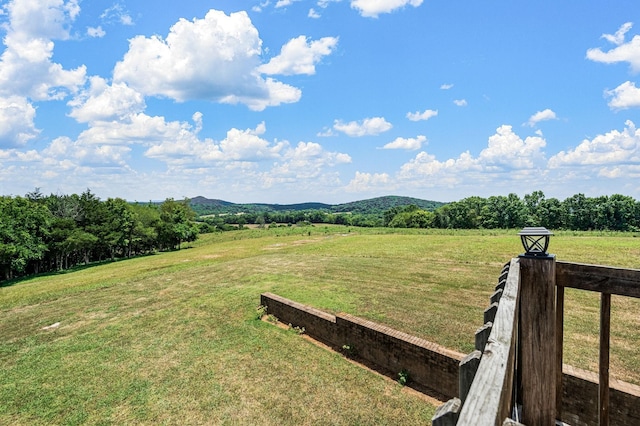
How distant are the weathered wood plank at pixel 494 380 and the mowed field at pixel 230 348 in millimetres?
4385

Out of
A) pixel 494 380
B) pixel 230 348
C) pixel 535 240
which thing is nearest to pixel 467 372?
pixel 494 380

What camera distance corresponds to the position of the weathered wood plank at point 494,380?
77cm

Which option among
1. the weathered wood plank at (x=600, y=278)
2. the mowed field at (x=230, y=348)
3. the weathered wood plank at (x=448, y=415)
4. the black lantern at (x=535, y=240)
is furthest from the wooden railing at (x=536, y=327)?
the mowed field at (x=230, y=348)

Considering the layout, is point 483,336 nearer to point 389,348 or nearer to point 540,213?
point 389,348

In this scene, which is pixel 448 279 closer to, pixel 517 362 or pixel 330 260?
pixel 330 260

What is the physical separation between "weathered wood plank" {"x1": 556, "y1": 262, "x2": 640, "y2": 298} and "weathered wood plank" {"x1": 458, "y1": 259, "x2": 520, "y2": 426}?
2.74 feet

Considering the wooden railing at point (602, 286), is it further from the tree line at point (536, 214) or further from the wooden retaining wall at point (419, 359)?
the tree line at point (536, 214)

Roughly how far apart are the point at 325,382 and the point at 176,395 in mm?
2768

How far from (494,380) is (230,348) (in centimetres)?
758

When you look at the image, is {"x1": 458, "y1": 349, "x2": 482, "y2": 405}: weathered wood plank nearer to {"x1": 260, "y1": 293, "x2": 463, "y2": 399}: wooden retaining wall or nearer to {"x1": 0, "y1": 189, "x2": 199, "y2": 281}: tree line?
{"x1": 260, "y1": 293, "x2": 463, "y2": 399}: wooden retaining wall

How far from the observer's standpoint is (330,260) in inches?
776

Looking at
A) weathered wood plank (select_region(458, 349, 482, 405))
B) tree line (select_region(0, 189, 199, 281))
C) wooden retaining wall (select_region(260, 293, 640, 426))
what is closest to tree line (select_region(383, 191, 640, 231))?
tree line (select_region(0, 189, 199, 281))

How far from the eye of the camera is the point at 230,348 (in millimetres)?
7434

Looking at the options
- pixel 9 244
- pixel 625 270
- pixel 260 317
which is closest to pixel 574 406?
pixel 625 270
